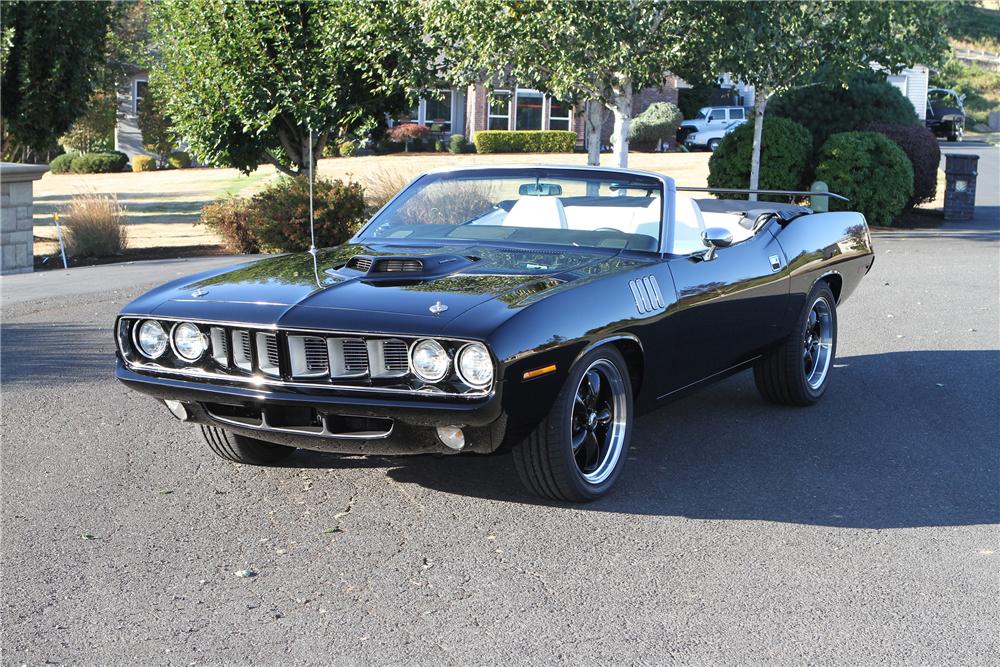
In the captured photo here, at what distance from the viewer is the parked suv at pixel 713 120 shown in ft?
157

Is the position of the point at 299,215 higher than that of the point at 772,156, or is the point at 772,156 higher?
the point at 772,156

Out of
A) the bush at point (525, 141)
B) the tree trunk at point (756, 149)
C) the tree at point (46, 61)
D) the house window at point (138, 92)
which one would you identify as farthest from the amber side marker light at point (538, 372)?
the house window at point (138, 92)

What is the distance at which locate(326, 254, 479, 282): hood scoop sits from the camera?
17.4 ft

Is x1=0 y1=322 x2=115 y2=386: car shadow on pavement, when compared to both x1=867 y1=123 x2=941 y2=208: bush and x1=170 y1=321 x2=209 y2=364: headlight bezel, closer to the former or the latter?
x1=170 y1=321 x2=209 y2=364: headlight bezel

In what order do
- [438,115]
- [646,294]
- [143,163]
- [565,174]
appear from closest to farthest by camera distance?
[646,294]
[565,174]
[143,163]
[438,115]

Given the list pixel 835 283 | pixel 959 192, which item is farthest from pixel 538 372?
pixel 959 192

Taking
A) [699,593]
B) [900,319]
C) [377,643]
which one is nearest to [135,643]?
[377,643]

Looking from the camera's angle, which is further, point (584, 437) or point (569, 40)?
point (569, 40)

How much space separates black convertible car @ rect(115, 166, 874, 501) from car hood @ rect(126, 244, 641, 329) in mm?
13

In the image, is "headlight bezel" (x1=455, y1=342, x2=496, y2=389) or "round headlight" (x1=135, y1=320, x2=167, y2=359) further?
"round headlight" (x1=135, y1=320, x2=167, y2=359)

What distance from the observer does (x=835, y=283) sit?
786 centimetres

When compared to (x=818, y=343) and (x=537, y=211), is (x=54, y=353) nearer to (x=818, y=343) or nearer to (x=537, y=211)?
(x=537, y=211)

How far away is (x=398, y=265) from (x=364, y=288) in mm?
339

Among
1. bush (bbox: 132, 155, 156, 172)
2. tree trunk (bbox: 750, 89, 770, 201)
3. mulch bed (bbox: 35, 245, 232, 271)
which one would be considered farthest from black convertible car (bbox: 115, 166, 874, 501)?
bush (bbox: 132, 155, 156, 172)
